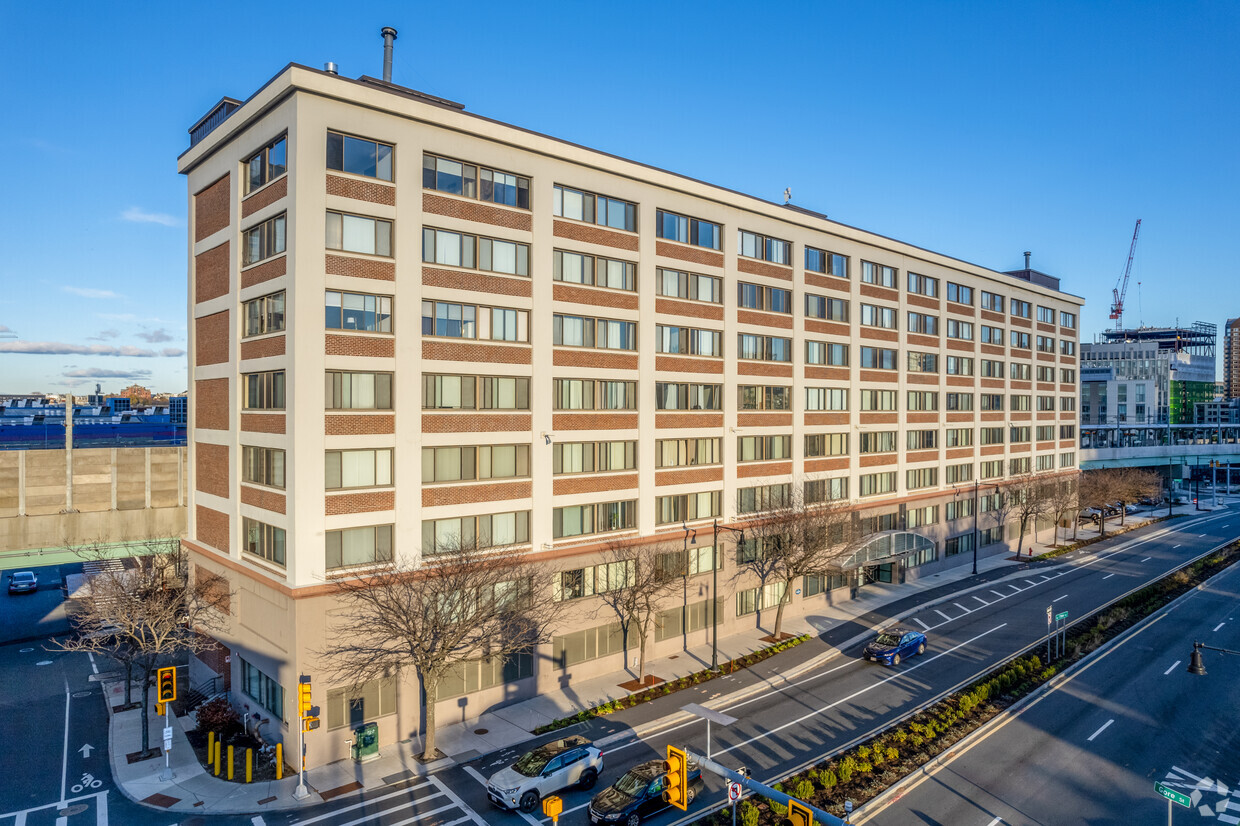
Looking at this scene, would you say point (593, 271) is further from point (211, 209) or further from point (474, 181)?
point (211, 209)

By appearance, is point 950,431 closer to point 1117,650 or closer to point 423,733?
point 1117,650

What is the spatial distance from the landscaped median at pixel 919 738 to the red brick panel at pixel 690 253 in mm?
25091

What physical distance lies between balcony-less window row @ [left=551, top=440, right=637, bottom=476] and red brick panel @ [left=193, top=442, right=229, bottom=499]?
49.3ft

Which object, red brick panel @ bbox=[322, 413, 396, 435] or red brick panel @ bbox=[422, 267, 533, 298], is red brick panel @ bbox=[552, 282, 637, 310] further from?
red brick panel @ bbox=[322, 413, 396, 435]

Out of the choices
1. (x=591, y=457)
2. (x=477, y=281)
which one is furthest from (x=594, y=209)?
(x=591, y=457)

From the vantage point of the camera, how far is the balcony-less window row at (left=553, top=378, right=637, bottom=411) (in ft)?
115

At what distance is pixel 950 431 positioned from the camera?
199ft

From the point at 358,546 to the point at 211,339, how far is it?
13.7m

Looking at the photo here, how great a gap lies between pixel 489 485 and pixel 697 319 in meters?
15.9

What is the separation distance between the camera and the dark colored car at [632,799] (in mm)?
21516

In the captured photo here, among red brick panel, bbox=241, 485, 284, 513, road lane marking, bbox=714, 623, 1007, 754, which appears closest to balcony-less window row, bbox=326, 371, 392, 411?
red brick panel, bbox=241, 485, 284, 513

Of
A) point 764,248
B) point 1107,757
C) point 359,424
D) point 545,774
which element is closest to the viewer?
point 545,774

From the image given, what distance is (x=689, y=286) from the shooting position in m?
40.7

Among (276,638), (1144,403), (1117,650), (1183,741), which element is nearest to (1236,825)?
(1183,741)
